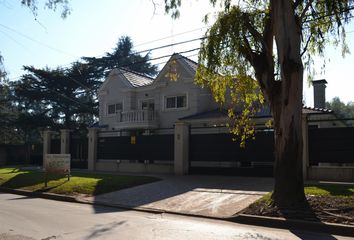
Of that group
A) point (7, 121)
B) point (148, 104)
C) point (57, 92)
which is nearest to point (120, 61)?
point (57, 92)

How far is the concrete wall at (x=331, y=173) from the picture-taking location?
58.1 feet

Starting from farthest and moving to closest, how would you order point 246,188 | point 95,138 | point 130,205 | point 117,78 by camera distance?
point 117,78 < point 95,138 < point 246,188 < point 130,205

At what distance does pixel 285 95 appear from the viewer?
12297 mm

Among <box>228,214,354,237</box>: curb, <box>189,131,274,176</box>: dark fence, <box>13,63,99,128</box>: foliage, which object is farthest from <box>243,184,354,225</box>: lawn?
<box>13,63,99,128</box>: foliage

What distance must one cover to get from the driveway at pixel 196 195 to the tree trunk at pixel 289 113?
5.24ft

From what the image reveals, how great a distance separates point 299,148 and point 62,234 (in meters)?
6.69

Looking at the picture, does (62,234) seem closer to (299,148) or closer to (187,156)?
(299,148)

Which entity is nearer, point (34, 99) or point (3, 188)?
point (3, 188)

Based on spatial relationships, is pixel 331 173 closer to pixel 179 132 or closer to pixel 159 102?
pixel 179 132

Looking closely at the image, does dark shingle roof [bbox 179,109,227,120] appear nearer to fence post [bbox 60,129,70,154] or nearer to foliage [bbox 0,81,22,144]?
fence post [bbox 60,129,70,154]

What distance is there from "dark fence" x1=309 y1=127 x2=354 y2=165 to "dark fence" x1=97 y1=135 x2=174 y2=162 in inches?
318

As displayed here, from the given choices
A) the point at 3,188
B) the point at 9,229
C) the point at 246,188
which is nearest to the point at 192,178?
the point at 246,188

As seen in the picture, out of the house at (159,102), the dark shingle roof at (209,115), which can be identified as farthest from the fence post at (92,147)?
the dark shingle roof at (209,115)

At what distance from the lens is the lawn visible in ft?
35.0
